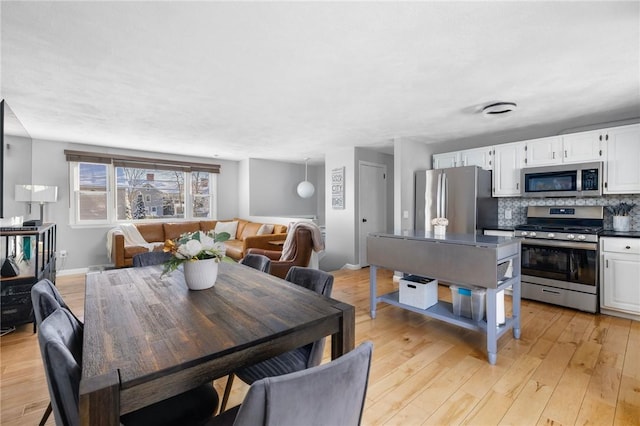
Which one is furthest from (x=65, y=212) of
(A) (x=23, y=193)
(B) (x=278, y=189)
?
(B) (x=278, y=189)

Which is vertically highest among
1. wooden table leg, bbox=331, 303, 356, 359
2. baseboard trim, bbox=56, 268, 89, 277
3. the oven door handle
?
the oven door handle

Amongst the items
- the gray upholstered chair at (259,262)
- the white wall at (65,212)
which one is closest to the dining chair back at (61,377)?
the gray upholstered chair at (259,262)

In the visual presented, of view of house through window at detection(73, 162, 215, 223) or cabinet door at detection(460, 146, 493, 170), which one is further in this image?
view of house through window at detection(73, 162, 215, 223)

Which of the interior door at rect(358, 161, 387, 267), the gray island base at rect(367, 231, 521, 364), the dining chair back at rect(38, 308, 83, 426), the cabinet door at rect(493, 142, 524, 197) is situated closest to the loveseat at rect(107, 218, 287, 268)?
the interior door at rect(358, 161, 387, 267)

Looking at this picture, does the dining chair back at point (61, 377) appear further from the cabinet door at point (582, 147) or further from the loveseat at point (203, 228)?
the cabinet door at point (582, 147)

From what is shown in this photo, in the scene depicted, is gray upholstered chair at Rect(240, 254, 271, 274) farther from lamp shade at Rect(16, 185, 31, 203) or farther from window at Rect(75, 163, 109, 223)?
window at Rect(75, 163, 109, 223)

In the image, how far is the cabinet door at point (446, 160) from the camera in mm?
4633

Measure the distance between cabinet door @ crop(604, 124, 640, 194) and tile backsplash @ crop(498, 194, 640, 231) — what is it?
1.03 ft

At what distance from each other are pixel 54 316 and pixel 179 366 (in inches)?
26.1

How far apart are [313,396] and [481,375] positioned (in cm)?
194

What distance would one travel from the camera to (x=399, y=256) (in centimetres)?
300

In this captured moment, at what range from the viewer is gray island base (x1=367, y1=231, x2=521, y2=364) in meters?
2.31

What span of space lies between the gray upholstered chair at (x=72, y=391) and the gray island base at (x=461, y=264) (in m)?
2.05

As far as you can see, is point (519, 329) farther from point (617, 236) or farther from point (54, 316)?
point (54, 316)
